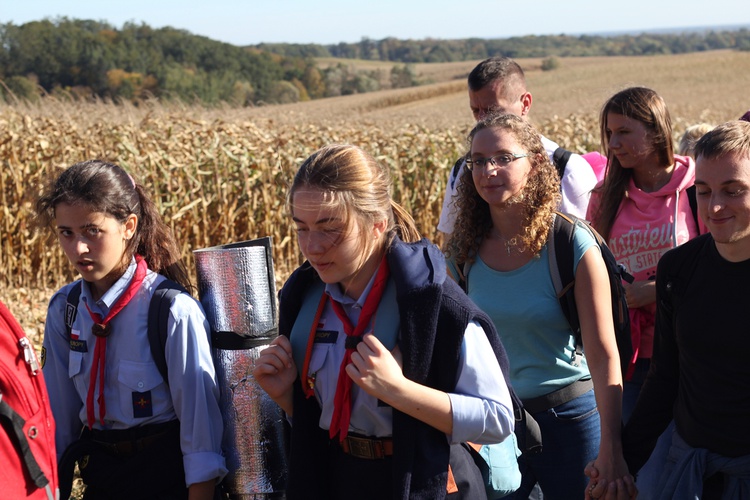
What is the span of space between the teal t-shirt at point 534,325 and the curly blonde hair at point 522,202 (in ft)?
0.33

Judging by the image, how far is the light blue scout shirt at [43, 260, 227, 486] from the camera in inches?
101

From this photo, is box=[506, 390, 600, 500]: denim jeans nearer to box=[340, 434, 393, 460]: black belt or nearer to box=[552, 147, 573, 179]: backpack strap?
box=[340, 434, 393, 460]: black belt

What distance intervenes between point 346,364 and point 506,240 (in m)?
1.05

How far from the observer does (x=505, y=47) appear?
11269 cm

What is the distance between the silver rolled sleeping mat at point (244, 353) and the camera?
8.51 ft

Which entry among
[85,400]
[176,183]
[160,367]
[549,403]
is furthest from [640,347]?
[176,183]

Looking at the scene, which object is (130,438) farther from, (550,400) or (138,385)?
(550,400)

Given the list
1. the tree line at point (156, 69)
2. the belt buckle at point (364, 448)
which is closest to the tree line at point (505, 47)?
the tree line at point (156, 69)

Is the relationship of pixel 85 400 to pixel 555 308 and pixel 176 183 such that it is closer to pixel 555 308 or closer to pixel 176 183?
pixel 555 308

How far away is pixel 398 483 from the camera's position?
197 centimetres

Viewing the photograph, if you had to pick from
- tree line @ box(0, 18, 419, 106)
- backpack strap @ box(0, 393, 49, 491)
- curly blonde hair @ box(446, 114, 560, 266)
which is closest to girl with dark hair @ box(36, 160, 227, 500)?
backpack strap @ box(0, 393, 49, 491)

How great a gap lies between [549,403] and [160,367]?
1.29 metres

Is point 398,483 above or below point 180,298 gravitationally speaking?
below

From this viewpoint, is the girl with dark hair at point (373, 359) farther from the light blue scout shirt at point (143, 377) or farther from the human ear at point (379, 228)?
the light blue scout shirt at point (143, 377)
